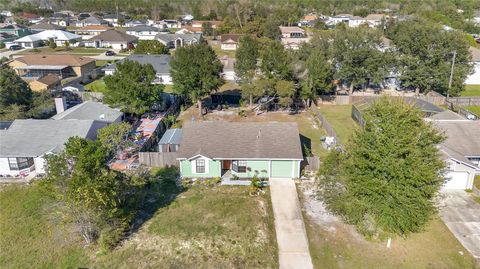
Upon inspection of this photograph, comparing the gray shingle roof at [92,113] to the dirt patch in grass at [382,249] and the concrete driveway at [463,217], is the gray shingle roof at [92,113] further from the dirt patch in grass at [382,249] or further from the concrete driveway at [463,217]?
the concrete driveway at [463,217]

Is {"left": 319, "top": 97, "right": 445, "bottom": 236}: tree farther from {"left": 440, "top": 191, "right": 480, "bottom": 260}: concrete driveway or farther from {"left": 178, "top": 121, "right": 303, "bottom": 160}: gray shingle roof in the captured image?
{"left": 178, "top": 121, "right": 303, "bottom": 160}: gray shingle roof

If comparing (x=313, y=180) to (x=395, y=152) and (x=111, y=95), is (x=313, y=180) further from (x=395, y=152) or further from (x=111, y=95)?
(x=111, y=95)

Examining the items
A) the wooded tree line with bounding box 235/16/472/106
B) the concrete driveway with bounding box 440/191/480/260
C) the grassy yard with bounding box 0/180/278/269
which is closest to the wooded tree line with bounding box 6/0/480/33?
the wooded tree line with bounding box 235/16/472/106

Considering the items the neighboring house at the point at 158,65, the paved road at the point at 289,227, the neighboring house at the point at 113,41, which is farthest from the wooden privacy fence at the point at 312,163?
the neighboring house at the point at 113,41

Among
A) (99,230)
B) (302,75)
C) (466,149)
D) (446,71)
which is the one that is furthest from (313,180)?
(446,71)

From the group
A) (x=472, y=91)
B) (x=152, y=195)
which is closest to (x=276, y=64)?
(x=152, y=195)
